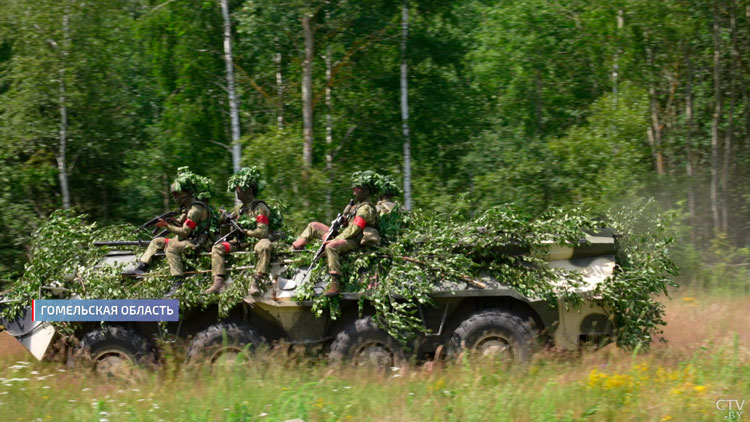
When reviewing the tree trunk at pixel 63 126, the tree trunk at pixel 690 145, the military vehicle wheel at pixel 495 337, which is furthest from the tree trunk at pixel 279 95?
the military vehicle wheel at pixel 495 337

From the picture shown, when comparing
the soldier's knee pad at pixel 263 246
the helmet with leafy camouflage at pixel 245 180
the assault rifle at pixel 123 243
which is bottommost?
the soldier's knee pad at pixel 263 246

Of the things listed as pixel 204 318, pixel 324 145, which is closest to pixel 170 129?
pixel 324 145

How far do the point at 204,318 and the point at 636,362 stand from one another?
4.98 meters

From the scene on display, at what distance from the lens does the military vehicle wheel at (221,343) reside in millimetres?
9539

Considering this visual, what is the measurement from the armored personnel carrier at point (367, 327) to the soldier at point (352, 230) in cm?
29

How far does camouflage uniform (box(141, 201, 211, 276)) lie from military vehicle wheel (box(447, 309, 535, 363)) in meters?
3.26

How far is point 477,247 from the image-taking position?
9547mm

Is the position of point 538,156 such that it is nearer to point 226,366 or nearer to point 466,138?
point 466,138

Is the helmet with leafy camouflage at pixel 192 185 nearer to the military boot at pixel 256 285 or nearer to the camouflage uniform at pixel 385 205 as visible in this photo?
the military boot at pixel 256 285

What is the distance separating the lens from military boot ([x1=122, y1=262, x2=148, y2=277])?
9857mm

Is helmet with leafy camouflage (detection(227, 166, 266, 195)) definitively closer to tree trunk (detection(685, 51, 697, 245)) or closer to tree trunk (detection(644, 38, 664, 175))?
tree trunk (detection(685, 51, 697, 245))

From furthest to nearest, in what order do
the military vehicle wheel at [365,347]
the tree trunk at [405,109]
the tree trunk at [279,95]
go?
the tree trunk at [279,95]
the tree trunk at [405,109]
the military vehicle wheel at [365,347]

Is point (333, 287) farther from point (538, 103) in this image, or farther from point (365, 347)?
point (538, 103)

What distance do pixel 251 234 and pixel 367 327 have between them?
69.8 inches
